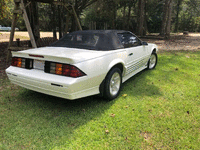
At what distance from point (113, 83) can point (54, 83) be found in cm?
142

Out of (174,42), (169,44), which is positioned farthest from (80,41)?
(174,42)

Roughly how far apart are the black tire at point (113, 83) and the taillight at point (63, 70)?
0.75 meters

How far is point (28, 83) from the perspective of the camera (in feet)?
9.82

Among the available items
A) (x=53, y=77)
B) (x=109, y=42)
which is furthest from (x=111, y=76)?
(x=53, y=77)

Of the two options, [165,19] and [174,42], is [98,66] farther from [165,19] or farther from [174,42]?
[165,19]

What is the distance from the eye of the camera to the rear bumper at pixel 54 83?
8.64ft

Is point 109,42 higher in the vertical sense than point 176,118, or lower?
higher

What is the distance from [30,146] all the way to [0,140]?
506mm

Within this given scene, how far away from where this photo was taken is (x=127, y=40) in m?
4.26

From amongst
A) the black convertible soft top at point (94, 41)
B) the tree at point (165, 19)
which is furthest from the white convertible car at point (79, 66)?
the tree at point (165, 19)

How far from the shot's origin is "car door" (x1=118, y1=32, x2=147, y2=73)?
4.06 m

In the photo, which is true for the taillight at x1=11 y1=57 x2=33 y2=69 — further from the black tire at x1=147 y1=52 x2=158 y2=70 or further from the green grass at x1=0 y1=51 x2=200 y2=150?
the black tire at x1=147 y1=52 x2=158 y2=70

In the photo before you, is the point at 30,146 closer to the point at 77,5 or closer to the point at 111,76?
the point at 111,76

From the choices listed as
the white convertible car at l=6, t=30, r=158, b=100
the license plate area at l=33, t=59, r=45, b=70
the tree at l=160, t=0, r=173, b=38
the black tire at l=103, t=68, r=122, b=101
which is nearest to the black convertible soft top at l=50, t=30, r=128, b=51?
the white convertible car at l=6, t=30, r=158, b=100
